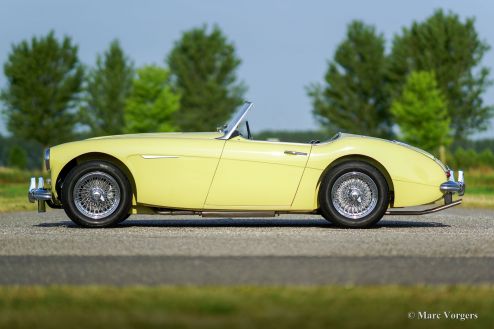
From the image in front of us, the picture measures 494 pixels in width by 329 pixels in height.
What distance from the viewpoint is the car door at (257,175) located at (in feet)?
32.6

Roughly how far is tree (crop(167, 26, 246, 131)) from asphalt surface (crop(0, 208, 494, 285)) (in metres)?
49.5

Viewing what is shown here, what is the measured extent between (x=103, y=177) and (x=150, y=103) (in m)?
41.5

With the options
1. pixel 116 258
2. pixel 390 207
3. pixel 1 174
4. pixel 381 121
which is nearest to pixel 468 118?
pixel 381 121

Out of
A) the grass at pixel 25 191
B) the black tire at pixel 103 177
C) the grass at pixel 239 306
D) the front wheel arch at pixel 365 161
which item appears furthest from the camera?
the grass at pixel 25 191

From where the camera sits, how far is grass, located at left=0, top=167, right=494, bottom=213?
1702 centimetres

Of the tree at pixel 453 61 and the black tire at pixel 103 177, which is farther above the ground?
the tree at pixel 453 61

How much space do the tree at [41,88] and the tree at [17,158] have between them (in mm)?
2827

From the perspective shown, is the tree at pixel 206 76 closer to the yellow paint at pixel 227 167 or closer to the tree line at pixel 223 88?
the tree line at pixel 223 88

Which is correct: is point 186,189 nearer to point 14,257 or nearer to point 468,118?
point 14,257

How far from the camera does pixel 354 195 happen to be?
32.8 ft

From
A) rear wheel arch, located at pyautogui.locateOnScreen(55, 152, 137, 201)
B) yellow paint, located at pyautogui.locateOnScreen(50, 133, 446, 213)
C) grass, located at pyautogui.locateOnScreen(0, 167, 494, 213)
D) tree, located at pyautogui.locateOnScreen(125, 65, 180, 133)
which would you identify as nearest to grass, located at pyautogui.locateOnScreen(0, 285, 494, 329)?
yellow paint, located at pyautogui.locateOnScreen(50, 133, 446, 213)

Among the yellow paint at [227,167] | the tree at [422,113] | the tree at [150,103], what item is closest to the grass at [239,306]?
the yellow paint at [227,167]

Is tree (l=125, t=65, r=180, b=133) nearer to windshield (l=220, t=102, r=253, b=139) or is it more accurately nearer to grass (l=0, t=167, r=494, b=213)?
grass (l=0, t=167, r=494, b=213)

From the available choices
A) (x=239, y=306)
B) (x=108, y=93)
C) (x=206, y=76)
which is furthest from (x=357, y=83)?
(x=239, y=306)
